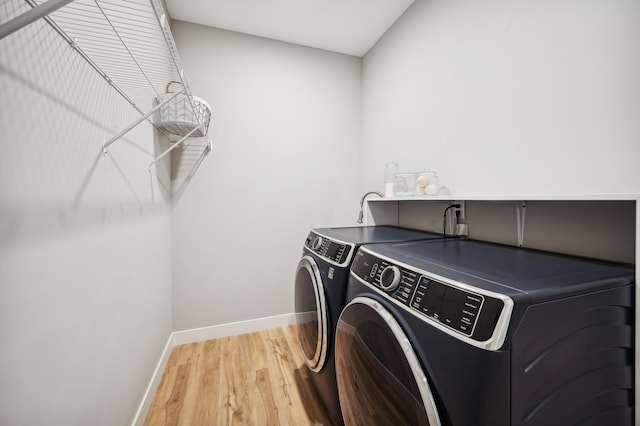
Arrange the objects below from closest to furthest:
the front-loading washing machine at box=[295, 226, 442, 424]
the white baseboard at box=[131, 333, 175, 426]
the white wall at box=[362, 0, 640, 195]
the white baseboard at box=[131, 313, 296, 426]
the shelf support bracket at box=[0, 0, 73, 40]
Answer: the shelf support bracket at box=[0, 0, 73, 40], the white wall at box=[362, 0, 640, 195], the front-loading washing machine at box=[295, 226, 442, 424], the white baseboard at box=[131, 333, 175, 426], the white baseboard at box=[131, 313, 296, 426]

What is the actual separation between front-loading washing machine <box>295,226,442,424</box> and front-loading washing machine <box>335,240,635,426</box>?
0.25 metres

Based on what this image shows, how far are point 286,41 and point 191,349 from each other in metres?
2.65

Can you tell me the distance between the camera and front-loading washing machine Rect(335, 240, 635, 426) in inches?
20.7

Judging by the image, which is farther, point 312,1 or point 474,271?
point 312,1

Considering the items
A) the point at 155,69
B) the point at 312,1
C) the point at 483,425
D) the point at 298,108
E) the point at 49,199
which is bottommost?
the point at 483,425

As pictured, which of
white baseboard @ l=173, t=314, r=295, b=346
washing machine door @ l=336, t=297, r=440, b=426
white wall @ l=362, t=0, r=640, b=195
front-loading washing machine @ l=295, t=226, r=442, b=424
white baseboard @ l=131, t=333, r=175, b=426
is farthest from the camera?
white baseboard @ l=173, t=314, r=295, b=346

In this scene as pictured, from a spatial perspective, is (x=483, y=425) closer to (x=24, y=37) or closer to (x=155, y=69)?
(x=24, y=37)

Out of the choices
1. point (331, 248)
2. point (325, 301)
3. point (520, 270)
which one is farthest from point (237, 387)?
point (520, 270)

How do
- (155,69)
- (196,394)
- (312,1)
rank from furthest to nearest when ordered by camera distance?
(312,1) < (196,394) < (155,69)

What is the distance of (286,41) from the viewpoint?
2240 mm

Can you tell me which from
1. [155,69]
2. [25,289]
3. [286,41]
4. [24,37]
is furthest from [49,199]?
[286,41]

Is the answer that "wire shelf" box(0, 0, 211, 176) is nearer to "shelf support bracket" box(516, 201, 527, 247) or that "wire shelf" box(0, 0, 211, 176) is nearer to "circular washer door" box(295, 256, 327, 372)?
"circular washer door" box(295, 256, 327, 372)

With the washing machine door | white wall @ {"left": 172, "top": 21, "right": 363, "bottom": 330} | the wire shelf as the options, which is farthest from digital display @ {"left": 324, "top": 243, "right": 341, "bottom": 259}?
white wall @ {"left": 172, "top": 21, "right": 363, "bottom": 330}

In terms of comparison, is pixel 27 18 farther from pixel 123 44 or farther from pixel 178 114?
pixel 178 114
